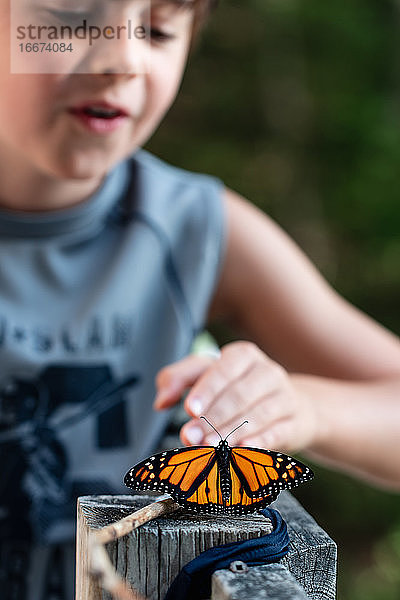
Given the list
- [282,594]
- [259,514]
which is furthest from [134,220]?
[282,594]

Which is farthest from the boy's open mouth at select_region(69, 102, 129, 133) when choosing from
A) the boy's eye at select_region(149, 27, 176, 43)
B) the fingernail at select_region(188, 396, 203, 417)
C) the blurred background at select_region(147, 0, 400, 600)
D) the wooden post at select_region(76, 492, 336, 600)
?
the blurred background at select_region(147, 0, 400, 600)

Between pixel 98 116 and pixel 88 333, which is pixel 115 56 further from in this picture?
pixel 88 333

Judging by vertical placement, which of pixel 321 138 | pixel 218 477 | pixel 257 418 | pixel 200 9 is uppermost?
pixel 200 9

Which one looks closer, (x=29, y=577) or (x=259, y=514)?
(x=259, y=514)

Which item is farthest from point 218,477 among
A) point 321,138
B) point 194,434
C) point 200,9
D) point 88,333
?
point 321,138

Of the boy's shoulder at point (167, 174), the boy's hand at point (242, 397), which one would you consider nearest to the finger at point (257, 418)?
the boy's hand at point (242, 397)

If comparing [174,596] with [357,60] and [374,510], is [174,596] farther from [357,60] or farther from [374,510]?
[357,60]
